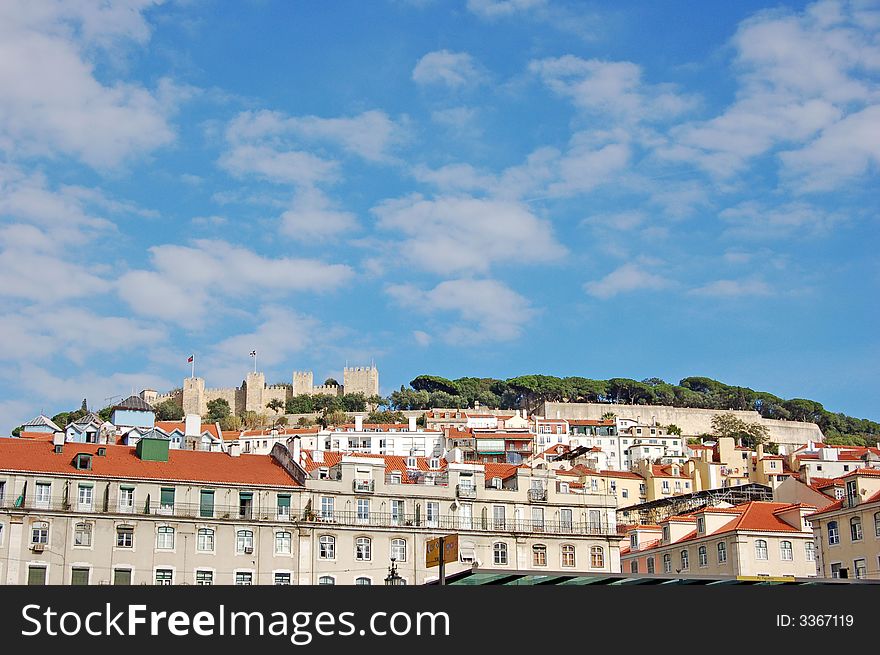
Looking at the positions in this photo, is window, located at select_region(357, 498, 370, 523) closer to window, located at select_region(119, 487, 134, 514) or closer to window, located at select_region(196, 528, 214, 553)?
window, located at select_region(196, 528, 214, 553)

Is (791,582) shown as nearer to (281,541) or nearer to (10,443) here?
(281,541)

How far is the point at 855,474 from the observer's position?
58.2 metres

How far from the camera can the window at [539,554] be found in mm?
59406

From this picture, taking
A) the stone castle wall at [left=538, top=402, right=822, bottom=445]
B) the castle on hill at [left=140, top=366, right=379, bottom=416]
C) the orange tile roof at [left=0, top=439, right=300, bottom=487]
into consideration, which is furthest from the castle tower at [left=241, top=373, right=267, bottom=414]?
the orange tile roof at [left=0, top=439, right=300, bottom=487]

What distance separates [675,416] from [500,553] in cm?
13139

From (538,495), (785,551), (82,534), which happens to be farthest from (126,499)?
(785,551)

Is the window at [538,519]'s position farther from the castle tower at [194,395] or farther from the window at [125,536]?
the castle tower at [194,395]

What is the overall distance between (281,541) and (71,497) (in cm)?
1036

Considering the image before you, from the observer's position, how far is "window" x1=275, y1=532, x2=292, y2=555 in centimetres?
5656

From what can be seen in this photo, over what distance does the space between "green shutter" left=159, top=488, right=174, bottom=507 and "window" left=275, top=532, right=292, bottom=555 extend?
5448mm

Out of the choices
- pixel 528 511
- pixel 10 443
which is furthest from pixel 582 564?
pixel 10 443

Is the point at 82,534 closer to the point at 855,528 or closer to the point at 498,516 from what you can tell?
the point at 498,516

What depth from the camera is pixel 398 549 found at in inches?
2297

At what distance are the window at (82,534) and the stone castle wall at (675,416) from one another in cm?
13271
